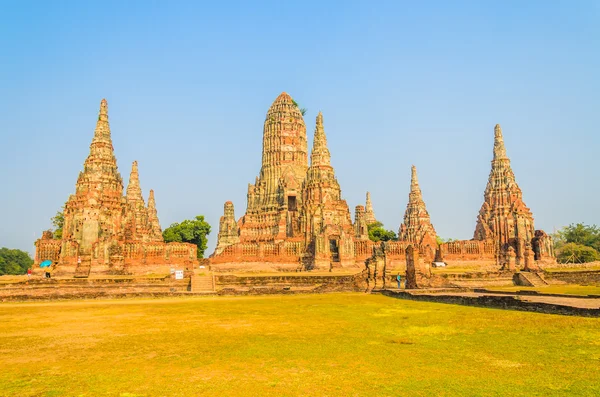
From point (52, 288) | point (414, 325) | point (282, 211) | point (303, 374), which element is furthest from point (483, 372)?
point (282, 211)

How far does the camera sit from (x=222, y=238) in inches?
2370

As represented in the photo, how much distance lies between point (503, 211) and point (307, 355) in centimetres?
5270

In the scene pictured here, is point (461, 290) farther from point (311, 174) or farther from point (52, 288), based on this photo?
point (311, 174)

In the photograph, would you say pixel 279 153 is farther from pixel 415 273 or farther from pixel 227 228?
pixel 415 273

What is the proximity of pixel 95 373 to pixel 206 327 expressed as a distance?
16.9 ft

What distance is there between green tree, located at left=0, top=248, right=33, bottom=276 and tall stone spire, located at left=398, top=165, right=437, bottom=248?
66.5m

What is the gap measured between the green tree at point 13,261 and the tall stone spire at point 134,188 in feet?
133

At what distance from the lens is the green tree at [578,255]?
6462 centimetres

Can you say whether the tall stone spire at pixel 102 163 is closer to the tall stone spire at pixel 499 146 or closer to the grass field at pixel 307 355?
the grass field at pixel 307 355

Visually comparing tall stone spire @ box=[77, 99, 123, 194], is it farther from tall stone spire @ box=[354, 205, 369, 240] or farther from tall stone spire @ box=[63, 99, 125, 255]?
tall stone spire @ box=[354, 205, 369, 240]

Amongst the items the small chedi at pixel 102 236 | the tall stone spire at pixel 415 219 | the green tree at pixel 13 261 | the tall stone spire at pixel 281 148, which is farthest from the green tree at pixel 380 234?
the green tree at pixel 13 261

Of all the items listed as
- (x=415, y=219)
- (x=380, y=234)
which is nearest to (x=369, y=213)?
(x=380, y=234)

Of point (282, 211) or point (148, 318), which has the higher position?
point (282, 211)

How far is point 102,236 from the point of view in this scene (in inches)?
1676
